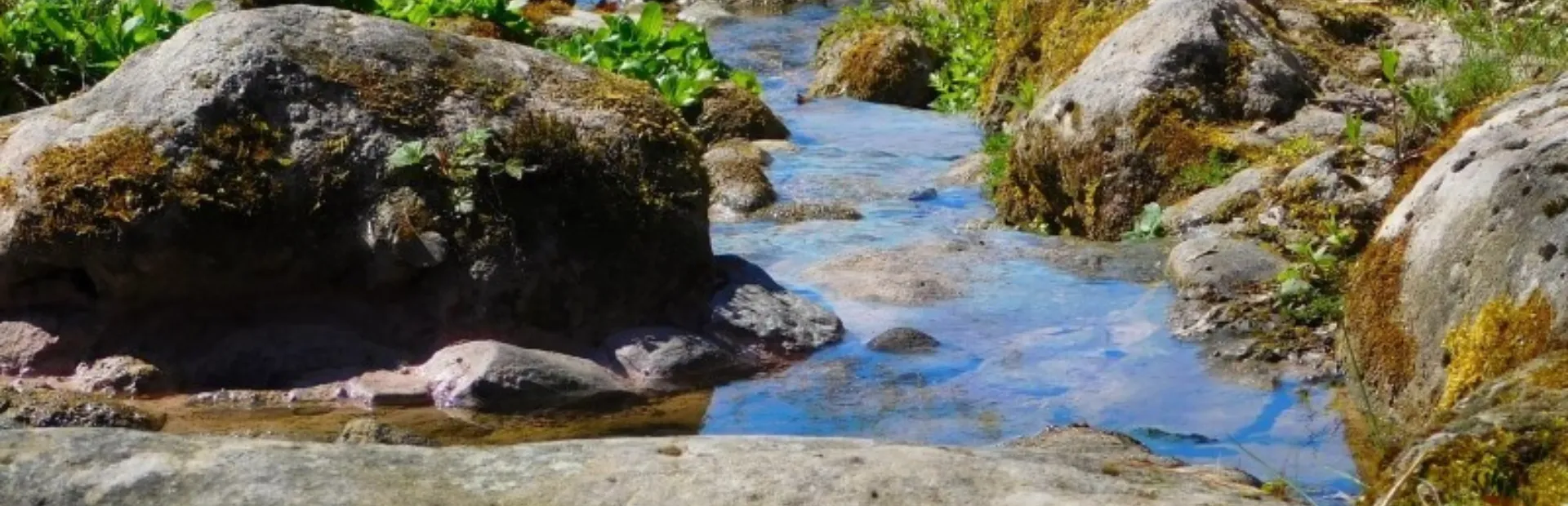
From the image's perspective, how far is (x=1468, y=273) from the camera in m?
5.59

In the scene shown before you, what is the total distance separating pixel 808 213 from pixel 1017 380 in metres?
4.11

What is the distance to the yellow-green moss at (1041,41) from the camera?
11469 mm

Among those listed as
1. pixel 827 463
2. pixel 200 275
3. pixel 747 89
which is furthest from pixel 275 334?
pixel 747 89

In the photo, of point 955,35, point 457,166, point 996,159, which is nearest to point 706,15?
point 955,35

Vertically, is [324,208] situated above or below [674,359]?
above

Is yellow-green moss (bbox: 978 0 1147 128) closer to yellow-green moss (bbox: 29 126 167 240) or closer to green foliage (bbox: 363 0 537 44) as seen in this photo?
green foliage (bbox: 363 0 537 44)

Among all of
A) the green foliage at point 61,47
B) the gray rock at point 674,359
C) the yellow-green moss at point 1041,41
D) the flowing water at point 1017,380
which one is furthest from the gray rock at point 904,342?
the green foliage at point 61,47

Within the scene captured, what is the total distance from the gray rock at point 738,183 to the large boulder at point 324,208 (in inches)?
136

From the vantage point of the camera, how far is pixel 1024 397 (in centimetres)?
691

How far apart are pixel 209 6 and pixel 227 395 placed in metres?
5.34

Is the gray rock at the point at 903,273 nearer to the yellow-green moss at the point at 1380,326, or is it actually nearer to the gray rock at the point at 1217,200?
the gray rock at the point at 1217,200

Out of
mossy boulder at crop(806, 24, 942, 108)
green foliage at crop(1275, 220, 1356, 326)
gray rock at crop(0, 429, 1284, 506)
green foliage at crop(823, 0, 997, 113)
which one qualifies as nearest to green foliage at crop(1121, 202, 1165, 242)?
green foliage at crop(1275, 220, 1356, 326)

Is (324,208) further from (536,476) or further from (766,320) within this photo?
(536,476)

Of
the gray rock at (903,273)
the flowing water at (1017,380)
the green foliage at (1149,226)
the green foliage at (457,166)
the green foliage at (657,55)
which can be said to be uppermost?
the green foliage at (457,166)
